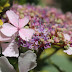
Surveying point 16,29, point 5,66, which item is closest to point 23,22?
point 16,29

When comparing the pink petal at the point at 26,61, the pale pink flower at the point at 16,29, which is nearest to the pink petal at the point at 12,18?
the pale pink flower at the point at 16,29

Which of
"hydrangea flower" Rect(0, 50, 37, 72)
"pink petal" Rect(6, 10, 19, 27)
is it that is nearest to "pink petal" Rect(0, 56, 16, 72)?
"hydrangea flower" Rect(0, 50, 37, 72)

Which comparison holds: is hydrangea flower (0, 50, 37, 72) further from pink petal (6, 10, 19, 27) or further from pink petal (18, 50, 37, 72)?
pink petal (6, 10, 19, 27)

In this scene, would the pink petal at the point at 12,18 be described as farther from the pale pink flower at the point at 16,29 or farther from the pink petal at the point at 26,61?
the pink petal at the point at 26,61

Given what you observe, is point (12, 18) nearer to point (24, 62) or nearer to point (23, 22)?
point (23, 22)

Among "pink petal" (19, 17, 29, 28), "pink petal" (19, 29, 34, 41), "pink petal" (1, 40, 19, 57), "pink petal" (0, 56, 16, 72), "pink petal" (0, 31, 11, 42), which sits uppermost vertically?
"pink petal" (19, 17, 29, 28)

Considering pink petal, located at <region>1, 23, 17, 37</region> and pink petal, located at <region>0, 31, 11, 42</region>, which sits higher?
pink petal, located at <region>1, 23, 17, 37</region>

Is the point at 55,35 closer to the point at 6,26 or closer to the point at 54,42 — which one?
the point at 54,42

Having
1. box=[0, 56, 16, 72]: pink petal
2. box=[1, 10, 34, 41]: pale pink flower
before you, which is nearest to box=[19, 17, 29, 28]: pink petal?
box=[1, 10, 34, 41]: pale pink flower
